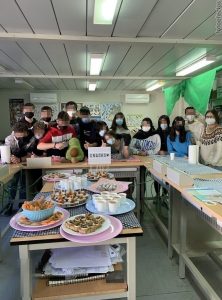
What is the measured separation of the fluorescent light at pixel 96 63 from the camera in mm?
3462

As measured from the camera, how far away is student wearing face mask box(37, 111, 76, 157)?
119 inches

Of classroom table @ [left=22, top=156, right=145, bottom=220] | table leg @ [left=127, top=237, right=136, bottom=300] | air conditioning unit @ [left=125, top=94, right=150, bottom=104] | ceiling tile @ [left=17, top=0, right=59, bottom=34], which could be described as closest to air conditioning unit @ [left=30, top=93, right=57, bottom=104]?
air conditioning unit @ [left=125, top=94, right=150, bottom=104]

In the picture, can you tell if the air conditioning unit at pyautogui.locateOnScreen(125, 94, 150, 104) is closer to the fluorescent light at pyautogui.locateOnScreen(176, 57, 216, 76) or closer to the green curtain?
the green curtain

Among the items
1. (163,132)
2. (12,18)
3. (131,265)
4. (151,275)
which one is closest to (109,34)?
(12,18)

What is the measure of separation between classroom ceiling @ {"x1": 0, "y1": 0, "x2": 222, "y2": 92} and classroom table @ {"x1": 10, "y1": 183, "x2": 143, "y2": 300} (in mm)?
1783

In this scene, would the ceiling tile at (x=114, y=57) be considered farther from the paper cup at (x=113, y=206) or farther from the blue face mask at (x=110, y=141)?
the paper cup at (x=113, y=206)

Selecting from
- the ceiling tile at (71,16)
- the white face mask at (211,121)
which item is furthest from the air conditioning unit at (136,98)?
the ceiling tile at (71,16)

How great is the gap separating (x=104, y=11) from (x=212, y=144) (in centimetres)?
208

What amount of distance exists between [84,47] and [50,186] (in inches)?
77.5

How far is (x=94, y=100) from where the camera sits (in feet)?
24.8

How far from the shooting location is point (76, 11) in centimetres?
208

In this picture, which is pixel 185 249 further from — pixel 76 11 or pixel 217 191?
pixel 76 11

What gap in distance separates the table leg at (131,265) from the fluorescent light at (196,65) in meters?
3.21

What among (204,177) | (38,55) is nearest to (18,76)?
(38,55)
